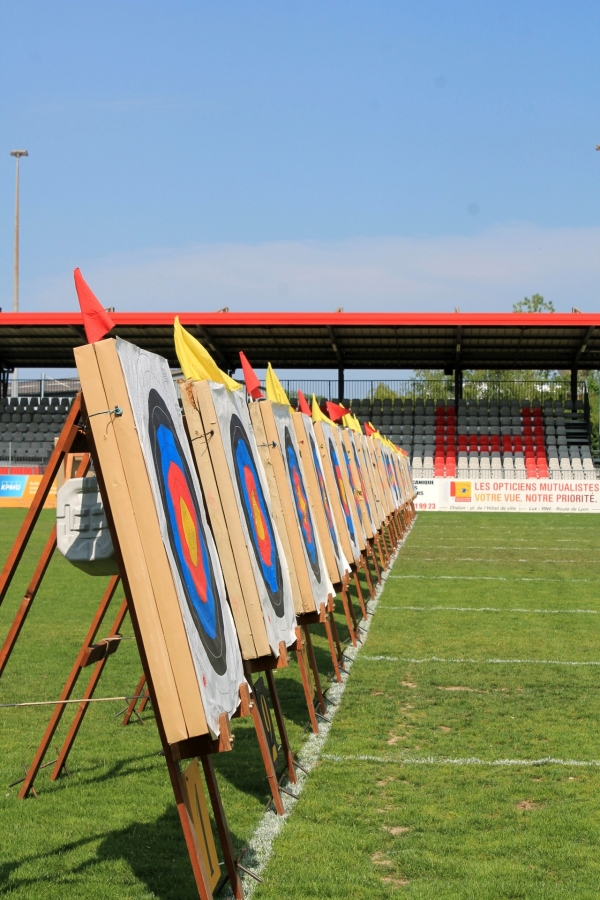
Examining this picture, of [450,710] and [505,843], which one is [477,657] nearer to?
[450,710]

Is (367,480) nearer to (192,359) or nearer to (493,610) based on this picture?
(493,610)

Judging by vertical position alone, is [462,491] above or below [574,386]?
below

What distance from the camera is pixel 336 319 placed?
31844 mm

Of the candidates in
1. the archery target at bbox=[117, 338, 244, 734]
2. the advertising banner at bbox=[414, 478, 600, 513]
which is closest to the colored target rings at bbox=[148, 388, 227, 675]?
the archery target at bbox=[117, 338, 244, 734]

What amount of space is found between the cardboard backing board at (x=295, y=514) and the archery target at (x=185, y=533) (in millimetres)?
1785

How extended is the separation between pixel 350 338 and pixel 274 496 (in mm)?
28348

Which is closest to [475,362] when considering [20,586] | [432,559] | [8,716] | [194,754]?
[432,559]

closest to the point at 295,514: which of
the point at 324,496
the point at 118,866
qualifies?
the point at 324,496

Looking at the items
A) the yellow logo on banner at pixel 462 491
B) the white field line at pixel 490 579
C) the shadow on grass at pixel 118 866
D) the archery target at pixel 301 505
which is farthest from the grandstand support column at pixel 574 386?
the shadow on grass at pixel 118 866

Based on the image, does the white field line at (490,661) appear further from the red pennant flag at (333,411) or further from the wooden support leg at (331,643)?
the red pennant flag at (333,411)

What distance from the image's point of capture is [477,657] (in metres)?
8.59

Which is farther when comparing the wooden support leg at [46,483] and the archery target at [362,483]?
the archery target at [362,483]

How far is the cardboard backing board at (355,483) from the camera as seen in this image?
1186cm

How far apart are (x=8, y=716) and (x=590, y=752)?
3.76 meters
